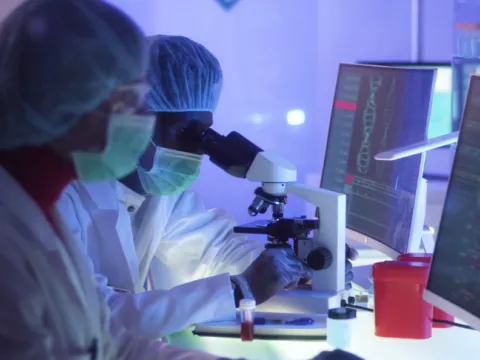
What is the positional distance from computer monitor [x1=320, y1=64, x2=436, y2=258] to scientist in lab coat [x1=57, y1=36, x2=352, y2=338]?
0.62ft

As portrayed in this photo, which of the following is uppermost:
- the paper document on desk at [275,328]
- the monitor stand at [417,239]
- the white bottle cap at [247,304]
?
the monitor stand at [417,239]

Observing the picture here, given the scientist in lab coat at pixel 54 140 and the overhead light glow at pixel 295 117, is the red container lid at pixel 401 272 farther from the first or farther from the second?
the overhead light glow at pixel 295 117

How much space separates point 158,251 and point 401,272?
0.83 m

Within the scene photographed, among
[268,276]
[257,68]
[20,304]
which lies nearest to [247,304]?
[268,276]

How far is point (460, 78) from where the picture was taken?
297 centimetres

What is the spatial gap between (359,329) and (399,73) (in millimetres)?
685

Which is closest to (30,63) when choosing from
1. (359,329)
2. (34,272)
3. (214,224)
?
(34,272)

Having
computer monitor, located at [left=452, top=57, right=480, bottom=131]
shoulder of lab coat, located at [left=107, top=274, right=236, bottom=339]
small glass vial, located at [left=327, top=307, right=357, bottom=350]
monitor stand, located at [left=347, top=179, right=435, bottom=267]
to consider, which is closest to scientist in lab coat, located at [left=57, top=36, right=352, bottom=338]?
shoulder of lab coat, located at [left=107, top=274, right=236, bottom=339]

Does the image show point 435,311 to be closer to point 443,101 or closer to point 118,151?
point 118,151

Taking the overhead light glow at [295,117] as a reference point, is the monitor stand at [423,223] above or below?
below

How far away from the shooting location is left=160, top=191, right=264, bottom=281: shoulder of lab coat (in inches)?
96.9

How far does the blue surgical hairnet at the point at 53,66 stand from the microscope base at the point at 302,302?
3.11ft

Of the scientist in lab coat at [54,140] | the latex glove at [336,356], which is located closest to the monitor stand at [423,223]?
the latex glove at [336,356]

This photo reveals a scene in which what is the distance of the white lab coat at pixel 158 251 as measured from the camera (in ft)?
6.36
